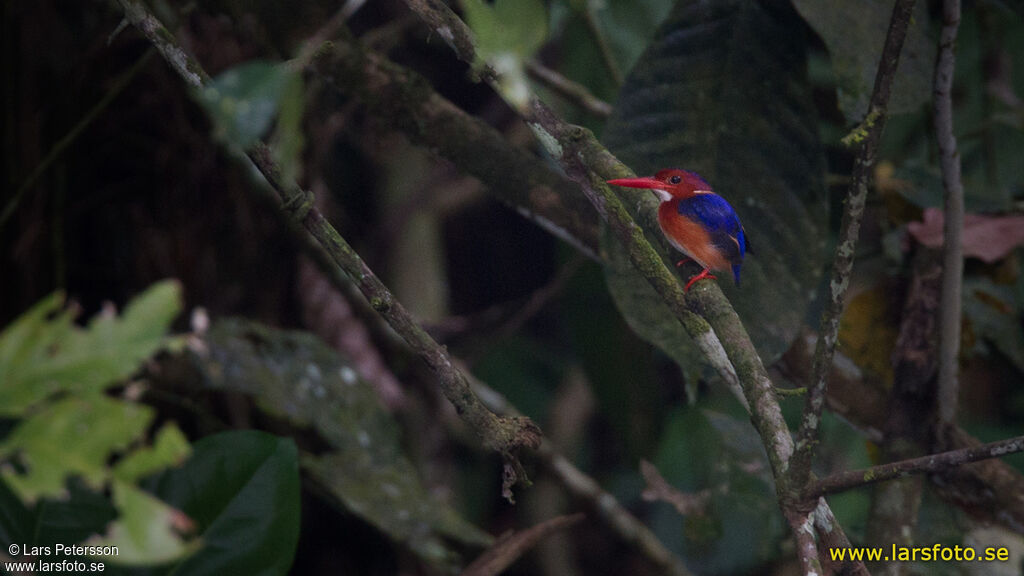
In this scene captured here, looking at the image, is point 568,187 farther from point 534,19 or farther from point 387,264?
point 387,264

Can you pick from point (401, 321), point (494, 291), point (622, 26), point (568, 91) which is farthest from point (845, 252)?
point (494, 291)

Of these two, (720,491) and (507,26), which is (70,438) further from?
(720,491)

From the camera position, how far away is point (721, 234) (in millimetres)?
780

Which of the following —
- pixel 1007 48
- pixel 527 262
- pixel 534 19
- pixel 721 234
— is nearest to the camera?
pixel 534 19

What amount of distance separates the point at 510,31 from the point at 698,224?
40 cm

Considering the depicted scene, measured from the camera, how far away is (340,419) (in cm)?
152

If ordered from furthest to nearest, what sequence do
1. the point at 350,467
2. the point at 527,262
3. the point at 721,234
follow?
the point at 527,262, the point at 350,467, the point at 721,234

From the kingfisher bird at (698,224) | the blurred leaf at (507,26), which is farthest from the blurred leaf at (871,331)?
the blurred leaf at (507,26)

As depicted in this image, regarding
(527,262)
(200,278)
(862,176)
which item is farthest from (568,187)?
(527,262)

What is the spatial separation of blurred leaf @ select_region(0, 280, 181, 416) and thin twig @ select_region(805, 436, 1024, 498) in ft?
1.67

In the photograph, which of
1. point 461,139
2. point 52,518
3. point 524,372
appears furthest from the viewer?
point 524,372

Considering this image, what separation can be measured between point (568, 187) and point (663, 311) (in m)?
0.31

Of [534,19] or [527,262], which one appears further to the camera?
[527,262]

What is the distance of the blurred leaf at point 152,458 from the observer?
43cm
